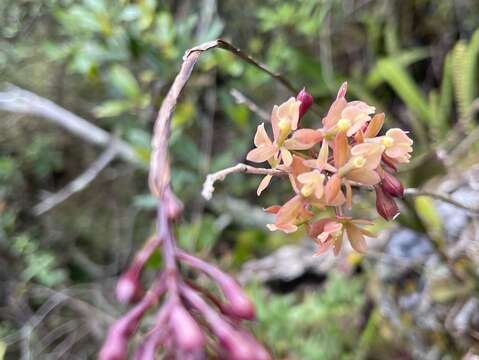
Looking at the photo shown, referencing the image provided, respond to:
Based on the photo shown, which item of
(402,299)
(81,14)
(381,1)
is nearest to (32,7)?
(81,14)

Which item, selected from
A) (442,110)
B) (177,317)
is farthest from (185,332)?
(442,110)

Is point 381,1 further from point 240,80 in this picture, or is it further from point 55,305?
point 55,305

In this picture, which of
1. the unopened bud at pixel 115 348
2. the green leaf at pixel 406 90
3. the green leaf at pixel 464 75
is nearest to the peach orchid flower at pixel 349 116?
the unopened bud at pixel 115 348

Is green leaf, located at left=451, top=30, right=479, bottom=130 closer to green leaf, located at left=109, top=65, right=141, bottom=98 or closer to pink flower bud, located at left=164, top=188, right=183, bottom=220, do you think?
green leaf, located at left=109, top=65, right=141, bottom=98

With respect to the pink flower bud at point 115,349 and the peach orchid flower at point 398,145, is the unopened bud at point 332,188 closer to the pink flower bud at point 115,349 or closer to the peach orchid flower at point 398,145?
the peach orchid flower at point 398,145

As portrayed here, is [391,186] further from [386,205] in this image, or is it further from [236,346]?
[236,346]

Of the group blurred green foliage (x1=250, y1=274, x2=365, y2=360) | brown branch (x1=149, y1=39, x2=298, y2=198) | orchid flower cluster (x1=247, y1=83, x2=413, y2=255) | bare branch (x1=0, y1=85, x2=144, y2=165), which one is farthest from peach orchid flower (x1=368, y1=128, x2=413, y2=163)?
bare branch (x1=0, y1=85, x2=144, y2=165)
